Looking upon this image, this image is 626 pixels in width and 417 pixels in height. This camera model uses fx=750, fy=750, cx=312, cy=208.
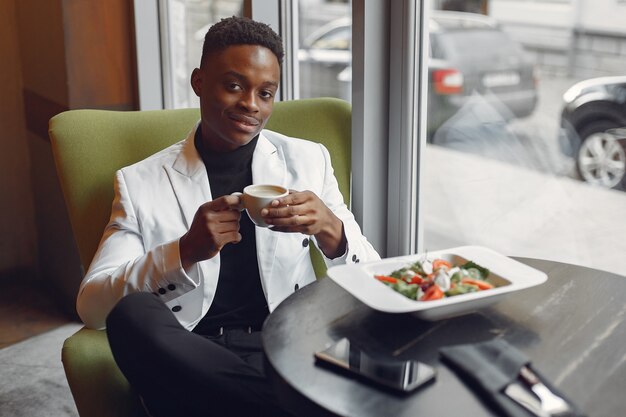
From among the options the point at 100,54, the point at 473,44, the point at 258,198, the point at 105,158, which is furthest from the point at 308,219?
the point at 100,54

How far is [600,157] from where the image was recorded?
5.45 ft

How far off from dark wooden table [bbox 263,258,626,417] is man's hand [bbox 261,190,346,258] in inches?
5.2

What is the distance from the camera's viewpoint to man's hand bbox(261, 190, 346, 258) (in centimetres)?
142

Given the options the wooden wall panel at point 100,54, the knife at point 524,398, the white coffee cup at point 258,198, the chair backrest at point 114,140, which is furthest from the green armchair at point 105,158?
the wooden wall panel at point 100,54

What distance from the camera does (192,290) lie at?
5.29 ft

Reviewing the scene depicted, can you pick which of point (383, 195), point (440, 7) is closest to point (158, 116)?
point (383, 195)

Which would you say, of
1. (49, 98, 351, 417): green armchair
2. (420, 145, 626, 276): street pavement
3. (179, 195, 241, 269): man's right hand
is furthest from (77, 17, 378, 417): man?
(420, 145, 626, 276): street pavement

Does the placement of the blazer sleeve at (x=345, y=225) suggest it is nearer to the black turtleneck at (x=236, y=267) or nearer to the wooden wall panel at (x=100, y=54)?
the black turtleneck at (x=236, y=267)

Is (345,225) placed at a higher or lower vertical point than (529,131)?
lower

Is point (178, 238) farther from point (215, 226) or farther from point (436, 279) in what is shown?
point (436, 279)

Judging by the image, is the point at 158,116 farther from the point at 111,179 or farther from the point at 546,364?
the point at 546,364

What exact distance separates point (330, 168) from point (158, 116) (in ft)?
1.52

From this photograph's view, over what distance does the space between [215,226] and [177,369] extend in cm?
29

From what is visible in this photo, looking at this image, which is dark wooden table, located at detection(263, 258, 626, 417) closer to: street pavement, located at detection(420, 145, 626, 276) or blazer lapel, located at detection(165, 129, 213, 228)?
Result: street pavement, located at detection(420, 145, 626, 276)
